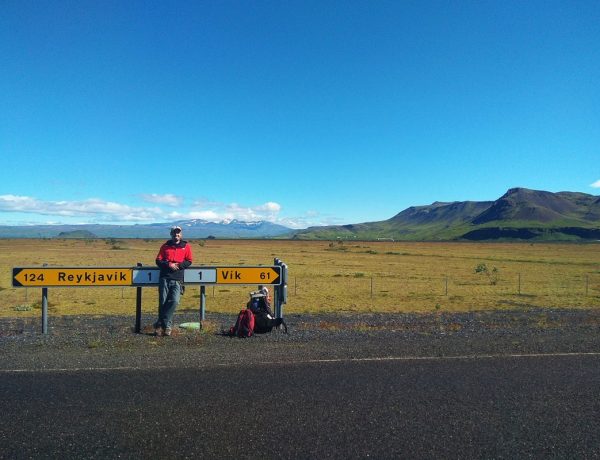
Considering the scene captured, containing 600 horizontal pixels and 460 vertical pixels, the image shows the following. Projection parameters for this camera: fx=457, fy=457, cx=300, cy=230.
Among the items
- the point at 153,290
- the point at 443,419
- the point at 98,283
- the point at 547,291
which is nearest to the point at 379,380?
the point at 443,419

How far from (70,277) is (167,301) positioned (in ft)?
7.47

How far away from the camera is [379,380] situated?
593 cm

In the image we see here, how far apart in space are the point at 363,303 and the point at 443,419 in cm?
1472

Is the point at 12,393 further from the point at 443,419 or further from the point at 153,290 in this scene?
the point at 153,290

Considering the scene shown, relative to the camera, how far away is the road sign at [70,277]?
955 centimetres

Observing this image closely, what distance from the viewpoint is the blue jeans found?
9039 mm

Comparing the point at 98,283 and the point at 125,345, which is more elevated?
the point at 98,283

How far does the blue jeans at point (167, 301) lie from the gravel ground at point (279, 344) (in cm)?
31

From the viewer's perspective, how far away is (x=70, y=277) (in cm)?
968

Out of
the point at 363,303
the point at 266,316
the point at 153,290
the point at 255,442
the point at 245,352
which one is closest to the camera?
the point at 255,442

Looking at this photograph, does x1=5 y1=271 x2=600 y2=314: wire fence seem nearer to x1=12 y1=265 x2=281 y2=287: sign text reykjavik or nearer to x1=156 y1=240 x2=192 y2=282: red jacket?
x1=12 y1=265 x2=281 y2=287: sign text reykjavik

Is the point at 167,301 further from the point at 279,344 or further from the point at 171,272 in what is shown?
the point at 279,344

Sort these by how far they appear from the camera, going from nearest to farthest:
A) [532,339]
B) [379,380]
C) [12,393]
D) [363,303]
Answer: [12,393]
[379,380]
[532,339]
[363,303]

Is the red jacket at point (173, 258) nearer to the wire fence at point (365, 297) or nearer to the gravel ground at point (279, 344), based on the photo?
the gravel ground at point (279, 344)
